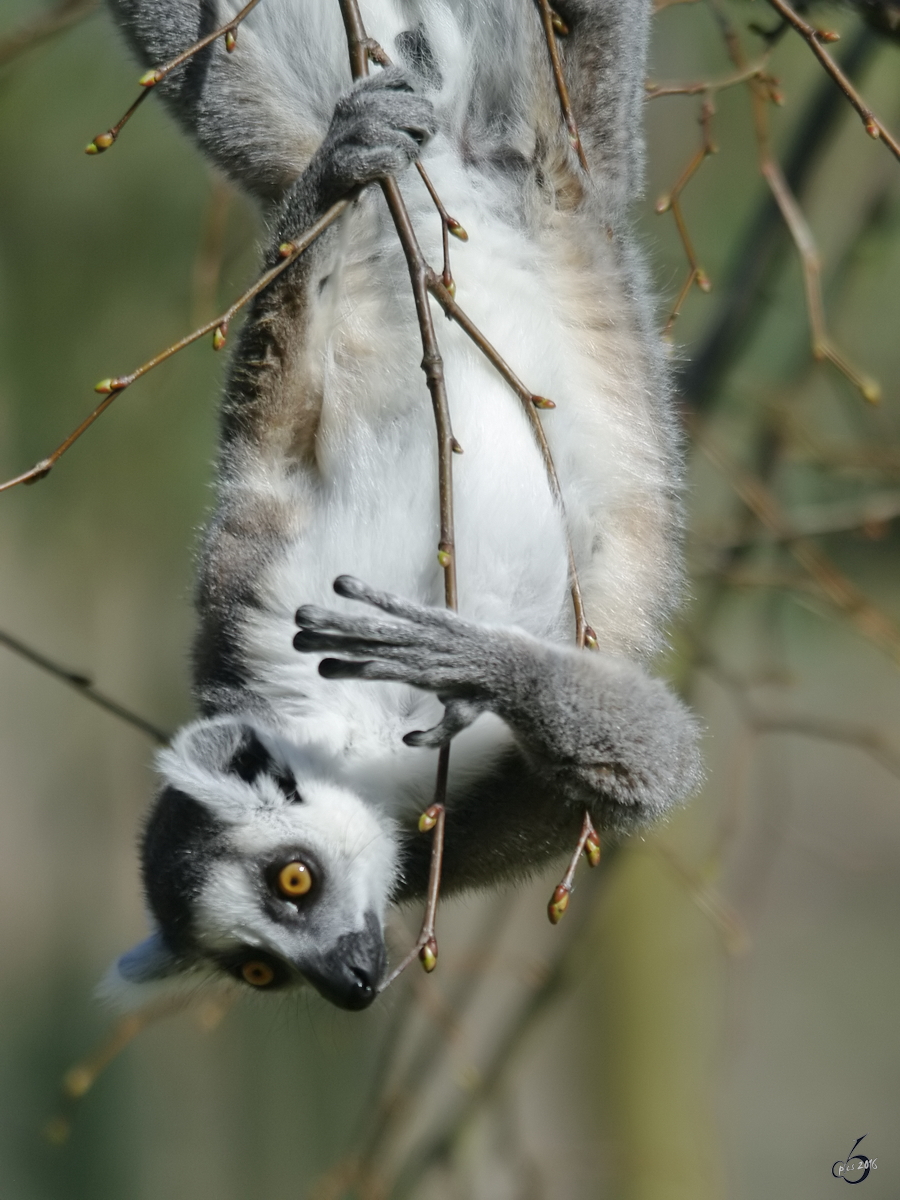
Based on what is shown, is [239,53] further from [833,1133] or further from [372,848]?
[833,1133]

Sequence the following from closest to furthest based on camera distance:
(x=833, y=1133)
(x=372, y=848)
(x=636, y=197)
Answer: (x=372, y=848) < (x=636, y=197) < (x=833, y=1133)

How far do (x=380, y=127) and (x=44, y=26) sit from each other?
1.52 meters

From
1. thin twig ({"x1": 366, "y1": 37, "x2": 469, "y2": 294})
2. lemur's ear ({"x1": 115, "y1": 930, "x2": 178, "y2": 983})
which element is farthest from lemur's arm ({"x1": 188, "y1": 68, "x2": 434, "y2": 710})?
lemur's ear ({"x1": 115, "y1": 930, "x2": 178, "y2": 983})

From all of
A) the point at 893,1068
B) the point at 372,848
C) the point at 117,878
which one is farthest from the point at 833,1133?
the point at 372,848

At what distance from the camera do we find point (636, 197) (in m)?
2.84

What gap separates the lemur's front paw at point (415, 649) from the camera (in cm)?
186

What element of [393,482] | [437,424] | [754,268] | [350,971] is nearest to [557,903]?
[437,424]

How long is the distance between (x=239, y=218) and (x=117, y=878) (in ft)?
11.1

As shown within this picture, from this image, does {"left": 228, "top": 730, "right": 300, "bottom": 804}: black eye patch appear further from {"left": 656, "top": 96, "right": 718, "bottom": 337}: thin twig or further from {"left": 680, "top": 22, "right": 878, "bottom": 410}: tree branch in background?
{"left": 680, "top": 22, "right": 878, "bottom": 410}: tree branch in background

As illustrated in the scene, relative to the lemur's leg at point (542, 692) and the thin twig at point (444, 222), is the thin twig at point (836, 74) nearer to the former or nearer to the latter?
the thin twig at point (444, 222)

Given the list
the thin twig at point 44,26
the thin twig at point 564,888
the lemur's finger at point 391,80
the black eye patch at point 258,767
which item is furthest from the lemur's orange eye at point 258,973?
the thin twig at point 44,26

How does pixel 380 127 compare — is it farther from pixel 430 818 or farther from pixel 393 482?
pixel 430 818

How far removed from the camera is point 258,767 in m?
2.48

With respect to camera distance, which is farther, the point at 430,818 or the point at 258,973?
the point at 258,973
